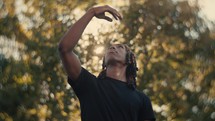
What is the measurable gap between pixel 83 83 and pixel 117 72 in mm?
486

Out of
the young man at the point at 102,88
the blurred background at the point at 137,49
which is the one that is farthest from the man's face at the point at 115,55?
the blurred background at the point at 137,49

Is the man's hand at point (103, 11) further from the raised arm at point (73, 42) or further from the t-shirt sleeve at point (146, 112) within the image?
the t-shirt sleeve at point (146, 112)

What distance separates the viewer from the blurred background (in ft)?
70.7

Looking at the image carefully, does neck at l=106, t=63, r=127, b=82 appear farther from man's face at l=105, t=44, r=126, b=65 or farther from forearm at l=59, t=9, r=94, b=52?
forearm at l=59, t=9, r=94, b=52

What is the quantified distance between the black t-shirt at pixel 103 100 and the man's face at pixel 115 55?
23cm

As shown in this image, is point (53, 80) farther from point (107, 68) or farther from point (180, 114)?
point (107, 68)

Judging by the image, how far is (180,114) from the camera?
22.3 meters

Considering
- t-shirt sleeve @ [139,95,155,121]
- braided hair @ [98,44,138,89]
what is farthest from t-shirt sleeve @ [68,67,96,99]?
t-shirt sleeve @ [139,95,155,121]

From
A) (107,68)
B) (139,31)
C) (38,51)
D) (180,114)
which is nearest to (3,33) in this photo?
(38,51)

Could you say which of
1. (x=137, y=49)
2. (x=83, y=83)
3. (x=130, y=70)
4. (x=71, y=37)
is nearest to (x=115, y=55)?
(x=130, y=70)

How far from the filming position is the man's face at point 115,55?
177 inches

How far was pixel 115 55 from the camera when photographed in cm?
451

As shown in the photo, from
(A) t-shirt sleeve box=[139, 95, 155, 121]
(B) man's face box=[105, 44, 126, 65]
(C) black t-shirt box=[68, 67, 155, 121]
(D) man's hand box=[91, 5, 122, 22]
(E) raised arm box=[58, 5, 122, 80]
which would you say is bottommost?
(A) t-shirt sleeve box=[139, 95, 155, 121]

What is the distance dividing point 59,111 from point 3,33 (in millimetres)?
4250
